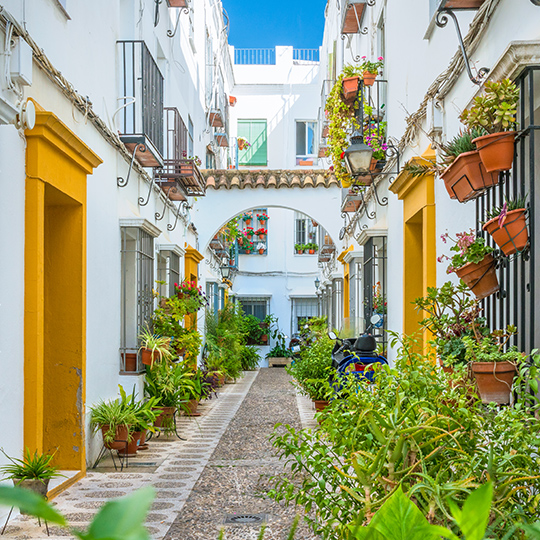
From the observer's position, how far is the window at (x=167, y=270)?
10852 mm

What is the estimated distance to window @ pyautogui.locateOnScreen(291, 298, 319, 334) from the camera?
25281mm

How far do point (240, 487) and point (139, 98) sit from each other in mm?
4459

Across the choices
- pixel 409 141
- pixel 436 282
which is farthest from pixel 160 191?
pixel 436 282

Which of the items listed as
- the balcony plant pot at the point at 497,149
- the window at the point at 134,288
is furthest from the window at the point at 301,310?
the balcony plant pot at the point at 497,149

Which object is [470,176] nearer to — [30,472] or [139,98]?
[30,472]

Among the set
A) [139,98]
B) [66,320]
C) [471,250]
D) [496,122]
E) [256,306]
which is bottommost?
[256,306]

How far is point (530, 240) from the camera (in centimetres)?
326

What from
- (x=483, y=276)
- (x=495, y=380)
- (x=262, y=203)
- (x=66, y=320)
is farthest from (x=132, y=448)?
(x=262, y=203)

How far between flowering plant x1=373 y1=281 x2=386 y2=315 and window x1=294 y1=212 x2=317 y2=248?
1553 cm

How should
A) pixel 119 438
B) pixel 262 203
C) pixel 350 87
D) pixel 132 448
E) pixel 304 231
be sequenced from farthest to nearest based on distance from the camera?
pixel 304 231, pixel 262 203, pixel 350 87, pixel 132 448, pixel 119 438

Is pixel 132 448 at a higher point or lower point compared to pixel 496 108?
lower

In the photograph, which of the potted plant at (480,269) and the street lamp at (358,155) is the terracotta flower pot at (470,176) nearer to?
the potted plant at (480,269)

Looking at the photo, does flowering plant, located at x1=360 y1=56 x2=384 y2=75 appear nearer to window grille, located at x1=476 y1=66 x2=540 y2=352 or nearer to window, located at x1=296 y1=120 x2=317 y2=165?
window grille, located at x1=476 y1=66 x2=540 y2=352

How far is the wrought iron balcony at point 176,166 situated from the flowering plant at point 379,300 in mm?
3054
